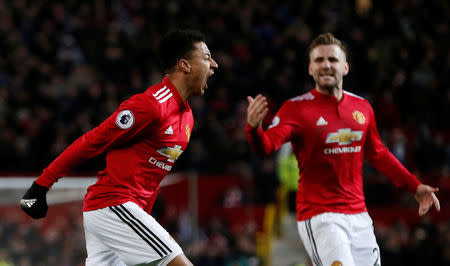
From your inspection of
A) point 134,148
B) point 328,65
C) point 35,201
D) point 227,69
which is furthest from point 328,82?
point 227,69

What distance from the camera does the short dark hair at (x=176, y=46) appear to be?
429 cm

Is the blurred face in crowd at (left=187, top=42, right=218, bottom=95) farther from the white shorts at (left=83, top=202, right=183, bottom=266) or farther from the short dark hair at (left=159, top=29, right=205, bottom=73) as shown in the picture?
the white shorts at (left=83, top=202, right=183, bottom=266)

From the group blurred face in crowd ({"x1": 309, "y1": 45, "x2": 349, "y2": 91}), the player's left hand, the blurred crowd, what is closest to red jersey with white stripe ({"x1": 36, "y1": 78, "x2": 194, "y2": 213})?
blurred face in crowd ({"x1": 309, "y1": 45, "x2": 349, "y2": 91})

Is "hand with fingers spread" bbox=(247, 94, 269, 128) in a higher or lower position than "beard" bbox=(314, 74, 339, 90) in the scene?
lower

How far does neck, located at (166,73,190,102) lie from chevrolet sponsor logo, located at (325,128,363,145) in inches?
45.2

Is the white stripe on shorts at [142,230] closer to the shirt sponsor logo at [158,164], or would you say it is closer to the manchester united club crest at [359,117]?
the shirt sponsor logo at [158,164]

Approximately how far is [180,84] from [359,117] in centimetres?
147

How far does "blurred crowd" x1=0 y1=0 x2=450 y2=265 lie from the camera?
11391mm

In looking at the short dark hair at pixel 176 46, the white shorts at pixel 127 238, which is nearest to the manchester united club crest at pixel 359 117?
the short dark hair at pixel 176 46

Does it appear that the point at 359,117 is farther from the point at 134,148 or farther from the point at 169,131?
the point at 134,148

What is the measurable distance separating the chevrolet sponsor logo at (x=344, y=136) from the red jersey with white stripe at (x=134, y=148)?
116 cm

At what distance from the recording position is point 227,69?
13.6 metres

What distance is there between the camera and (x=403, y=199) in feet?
35.2

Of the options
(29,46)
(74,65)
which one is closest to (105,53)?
(74,65)
